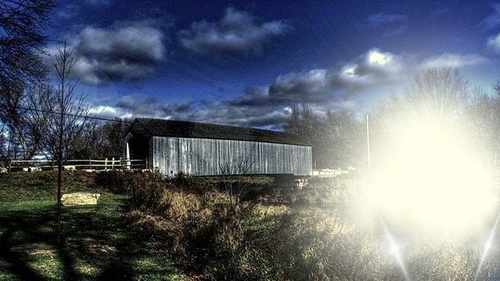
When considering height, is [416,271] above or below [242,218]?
below

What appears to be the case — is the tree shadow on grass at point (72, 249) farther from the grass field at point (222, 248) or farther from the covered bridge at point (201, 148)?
the covered bridge at point (201, 148)

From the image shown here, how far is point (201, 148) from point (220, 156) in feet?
7.53

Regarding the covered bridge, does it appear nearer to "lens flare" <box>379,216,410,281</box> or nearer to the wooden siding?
the wooden siding

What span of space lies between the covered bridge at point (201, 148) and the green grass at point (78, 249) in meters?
15.9

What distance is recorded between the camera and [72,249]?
24.0ft

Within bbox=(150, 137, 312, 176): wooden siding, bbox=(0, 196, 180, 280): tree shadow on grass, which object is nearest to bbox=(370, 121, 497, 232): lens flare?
bbox=(0, 196, 180, 280): tree shadow on grass

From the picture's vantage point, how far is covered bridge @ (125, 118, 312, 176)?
3078 centimetres

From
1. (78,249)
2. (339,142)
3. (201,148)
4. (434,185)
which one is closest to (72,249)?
(78,249)

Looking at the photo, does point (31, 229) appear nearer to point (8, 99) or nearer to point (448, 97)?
point (8, 99)

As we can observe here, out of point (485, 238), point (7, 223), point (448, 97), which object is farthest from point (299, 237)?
point (448, 97)

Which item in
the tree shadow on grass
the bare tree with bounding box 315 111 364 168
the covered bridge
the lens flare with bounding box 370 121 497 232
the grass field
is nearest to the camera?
the tree shadow on grass

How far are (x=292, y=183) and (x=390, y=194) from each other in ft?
23.6

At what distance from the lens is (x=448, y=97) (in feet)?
129

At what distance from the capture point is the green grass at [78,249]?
6133 millimetres
